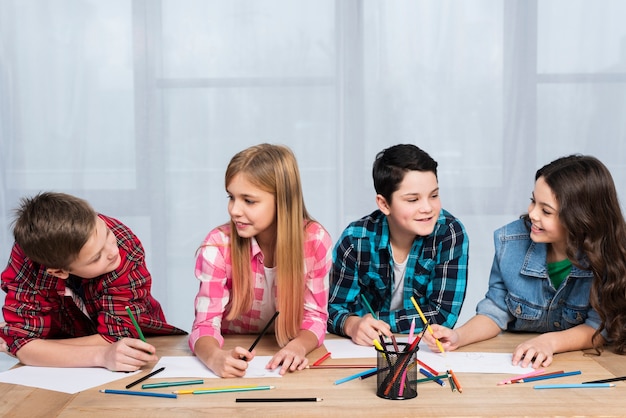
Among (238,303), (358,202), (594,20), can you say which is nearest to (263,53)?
(358,202)

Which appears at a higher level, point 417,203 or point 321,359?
point 417,203

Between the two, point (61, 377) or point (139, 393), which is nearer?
point (139, 393)

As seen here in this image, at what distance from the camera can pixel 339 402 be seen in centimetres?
129

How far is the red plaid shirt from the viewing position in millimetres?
1607

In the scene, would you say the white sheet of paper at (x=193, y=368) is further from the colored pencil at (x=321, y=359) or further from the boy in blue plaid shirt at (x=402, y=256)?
the boy in blue plaid shirt at (x=402, y=256)

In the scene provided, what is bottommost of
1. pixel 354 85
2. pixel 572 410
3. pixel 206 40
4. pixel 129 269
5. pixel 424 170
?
pixel 572 410

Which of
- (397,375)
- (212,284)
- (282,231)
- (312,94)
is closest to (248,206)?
(282,231)

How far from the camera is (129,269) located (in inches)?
65.7

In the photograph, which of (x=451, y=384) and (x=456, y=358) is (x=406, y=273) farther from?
(x=451, y=384)

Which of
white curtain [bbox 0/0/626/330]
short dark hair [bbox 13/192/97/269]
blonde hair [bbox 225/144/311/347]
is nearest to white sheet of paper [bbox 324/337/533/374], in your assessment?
blonde hair [bbox 225/144/311/347]

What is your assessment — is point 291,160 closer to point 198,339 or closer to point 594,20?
point 198,339

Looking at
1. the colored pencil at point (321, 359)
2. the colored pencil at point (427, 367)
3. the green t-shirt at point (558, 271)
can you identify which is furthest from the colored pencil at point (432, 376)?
the green t-shirt at point (558, 271)

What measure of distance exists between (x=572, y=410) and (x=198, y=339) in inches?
31.8

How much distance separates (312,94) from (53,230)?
1958mm
